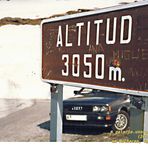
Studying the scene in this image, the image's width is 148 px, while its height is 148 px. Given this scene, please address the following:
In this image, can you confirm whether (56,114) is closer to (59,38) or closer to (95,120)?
(59,38)

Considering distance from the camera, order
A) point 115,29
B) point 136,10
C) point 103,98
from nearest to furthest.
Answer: point 136,10 → point 115,29 → point 103,98

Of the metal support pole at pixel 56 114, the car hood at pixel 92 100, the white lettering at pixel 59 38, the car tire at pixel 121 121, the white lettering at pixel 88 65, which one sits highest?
the white lettering at pixel 59 38

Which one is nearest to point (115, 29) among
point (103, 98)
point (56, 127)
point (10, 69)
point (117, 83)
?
point (117, 83)

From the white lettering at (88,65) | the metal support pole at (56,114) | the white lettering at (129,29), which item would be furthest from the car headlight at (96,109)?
the white lettering at (129,29)

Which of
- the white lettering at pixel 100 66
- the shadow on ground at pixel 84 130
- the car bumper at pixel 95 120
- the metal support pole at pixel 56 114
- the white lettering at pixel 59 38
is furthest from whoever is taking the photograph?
the shadow on ground at pixel 84 130

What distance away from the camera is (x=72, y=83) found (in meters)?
3.60

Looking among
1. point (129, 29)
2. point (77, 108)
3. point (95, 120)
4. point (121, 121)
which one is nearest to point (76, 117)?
point (77, 108)

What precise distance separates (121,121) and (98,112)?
0.70 m

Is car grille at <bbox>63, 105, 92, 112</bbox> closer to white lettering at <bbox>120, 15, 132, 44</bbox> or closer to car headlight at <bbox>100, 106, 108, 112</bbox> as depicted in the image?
car headlight at <bbox>100, 106, 108, 112</bbox>

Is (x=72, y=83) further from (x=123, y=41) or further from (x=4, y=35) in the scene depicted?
(x=4, y=35)

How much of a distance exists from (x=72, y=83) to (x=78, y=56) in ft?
1.06

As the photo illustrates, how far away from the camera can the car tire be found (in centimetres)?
743

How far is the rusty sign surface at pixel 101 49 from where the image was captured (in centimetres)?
266

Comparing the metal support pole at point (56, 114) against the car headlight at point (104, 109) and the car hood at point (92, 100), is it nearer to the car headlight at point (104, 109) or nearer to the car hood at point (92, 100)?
the car headlight at point (104, 109)
